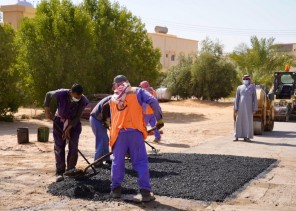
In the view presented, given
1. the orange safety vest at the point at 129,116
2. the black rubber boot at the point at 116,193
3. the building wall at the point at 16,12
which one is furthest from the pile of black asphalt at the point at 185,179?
the building wall at the point at 16,12

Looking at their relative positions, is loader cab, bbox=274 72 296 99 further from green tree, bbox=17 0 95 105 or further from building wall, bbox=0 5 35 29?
building wall, bbox=0 5 35 29

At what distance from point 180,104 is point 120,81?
102 ft

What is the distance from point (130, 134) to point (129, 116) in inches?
9.8

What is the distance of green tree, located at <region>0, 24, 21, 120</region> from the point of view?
2072cm

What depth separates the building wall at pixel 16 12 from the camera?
45.5 metres

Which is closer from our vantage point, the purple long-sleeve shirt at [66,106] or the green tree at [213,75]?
the purple long-sleeve shirt at [66,106]

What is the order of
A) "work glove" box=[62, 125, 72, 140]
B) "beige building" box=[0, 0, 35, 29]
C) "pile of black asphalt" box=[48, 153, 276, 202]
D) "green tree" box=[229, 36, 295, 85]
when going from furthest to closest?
"beige building" box=[0, 0, 35, 29] < "green tree" box=[229, 36, 295, 85] < "work glove" box=[62, 125, 72, 140] < "pile of black asphalt" box=[48, 153, 276, 202]

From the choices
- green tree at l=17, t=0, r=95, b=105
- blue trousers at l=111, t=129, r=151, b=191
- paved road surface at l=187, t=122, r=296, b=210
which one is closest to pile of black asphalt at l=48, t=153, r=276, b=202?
paved road surface at l=187, t=122, r=296, b=210

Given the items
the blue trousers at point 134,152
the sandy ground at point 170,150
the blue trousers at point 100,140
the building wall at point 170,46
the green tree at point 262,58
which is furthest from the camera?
the building wall at point 170,46

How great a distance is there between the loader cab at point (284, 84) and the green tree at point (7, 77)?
12.6 meters

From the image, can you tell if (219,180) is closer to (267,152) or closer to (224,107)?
(267,152)

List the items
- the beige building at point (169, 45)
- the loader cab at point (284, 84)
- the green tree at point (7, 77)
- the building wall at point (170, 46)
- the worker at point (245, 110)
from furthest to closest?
the beige building at point (169, 45), the building wall at point (170, 46), the loader cab at point (284, 84), the green tree at point (7, 77), the worker at point (245, 110)

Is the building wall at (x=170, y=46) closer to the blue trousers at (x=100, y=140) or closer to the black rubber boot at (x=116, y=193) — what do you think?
the blue trousers at (x=100, y=140)

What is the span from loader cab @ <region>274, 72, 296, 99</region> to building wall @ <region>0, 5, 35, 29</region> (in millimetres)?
28862
